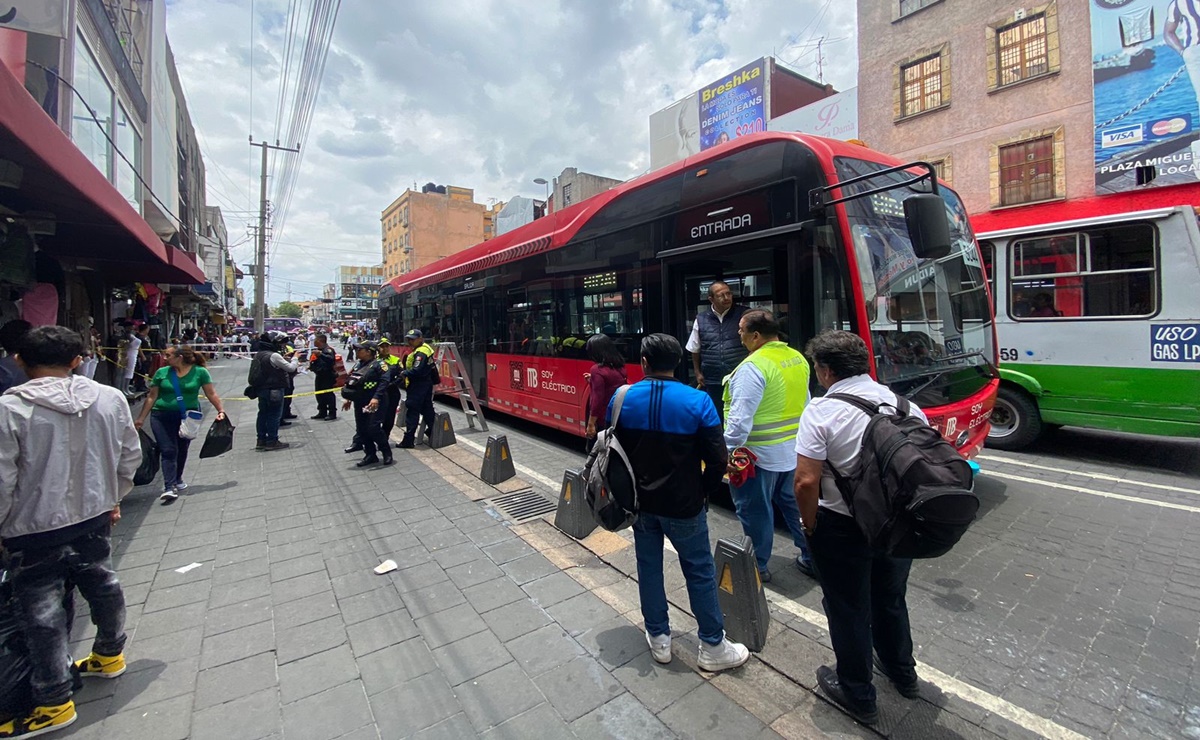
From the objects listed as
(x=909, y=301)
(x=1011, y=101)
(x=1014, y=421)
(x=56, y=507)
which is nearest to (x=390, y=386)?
(x=56, y=507)

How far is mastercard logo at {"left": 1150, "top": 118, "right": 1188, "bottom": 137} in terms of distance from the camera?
11.8 m

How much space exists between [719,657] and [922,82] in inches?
745

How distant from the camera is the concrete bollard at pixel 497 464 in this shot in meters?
5.91

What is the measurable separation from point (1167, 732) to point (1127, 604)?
1.28 metres

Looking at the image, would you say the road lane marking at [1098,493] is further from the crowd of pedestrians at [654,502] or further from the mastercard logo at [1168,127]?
the mastercard logo at [1168,127]

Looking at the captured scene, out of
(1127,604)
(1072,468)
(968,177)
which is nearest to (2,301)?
(1127,604)

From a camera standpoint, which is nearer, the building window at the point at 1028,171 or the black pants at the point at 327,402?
the black pants at the point at 327,402

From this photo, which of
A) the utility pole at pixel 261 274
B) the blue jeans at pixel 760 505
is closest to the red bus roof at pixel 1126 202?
the blue jeans at pixel 760 505

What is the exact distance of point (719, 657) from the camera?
2.68m

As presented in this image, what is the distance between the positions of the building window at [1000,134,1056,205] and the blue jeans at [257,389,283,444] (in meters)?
17.5

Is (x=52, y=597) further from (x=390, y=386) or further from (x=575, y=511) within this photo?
(x=390, y=386)

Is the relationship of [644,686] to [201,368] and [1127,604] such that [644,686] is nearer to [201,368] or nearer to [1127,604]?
[1127,604]

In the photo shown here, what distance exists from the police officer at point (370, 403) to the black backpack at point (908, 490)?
5905 mm

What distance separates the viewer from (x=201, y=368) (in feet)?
19.9
